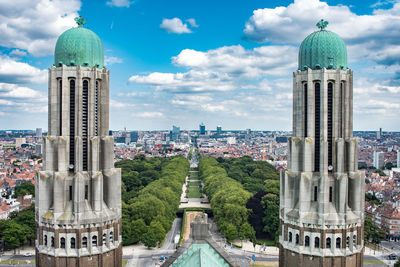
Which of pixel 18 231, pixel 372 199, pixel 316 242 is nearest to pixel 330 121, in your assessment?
pixel 316 242

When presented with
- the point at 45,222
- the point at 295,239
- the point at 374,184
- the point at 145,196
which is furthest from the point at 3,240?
the point at 374,184

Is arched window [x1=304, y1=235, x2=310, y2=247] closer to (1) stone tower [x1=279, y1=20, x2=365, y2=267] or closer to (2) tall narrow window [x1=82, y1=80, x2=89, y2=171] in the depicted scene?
(1) stone tower [x1=279, y1=20, x2=365, y2=267]

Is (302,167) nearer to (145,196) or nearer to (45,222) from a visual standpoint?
(45,222)

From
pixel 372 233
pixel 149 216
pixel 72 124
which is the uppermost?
pixel 72 124

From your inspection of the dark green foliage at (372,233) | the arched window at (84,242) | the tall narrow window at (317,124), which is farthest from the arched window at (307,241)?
the dark green foliage at (372,233)

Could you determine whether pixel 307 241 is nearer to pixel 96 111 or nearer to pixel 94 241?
pixel 94 241

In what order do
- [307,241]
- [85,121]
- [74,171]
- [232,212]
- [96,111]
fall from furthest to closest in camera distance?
[232,212] < [96,111] < [85,121] < [74,171] < [307,241]

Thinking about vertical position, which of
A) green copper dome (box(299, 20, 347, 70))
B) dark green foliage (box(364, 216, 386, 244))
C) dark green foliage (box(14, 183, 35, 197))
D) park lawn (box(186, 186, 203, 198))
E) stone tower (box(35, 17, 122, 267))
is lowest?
park lawn (box(186, 186, 203, 198))

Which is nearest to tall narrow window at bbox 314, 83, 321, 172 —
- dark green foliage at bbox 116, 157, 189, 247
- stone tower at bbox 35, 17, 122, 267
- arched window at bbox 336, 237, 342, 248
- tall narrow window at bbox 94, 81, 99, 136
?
arched window at bbox 336, 237, 342, 248
